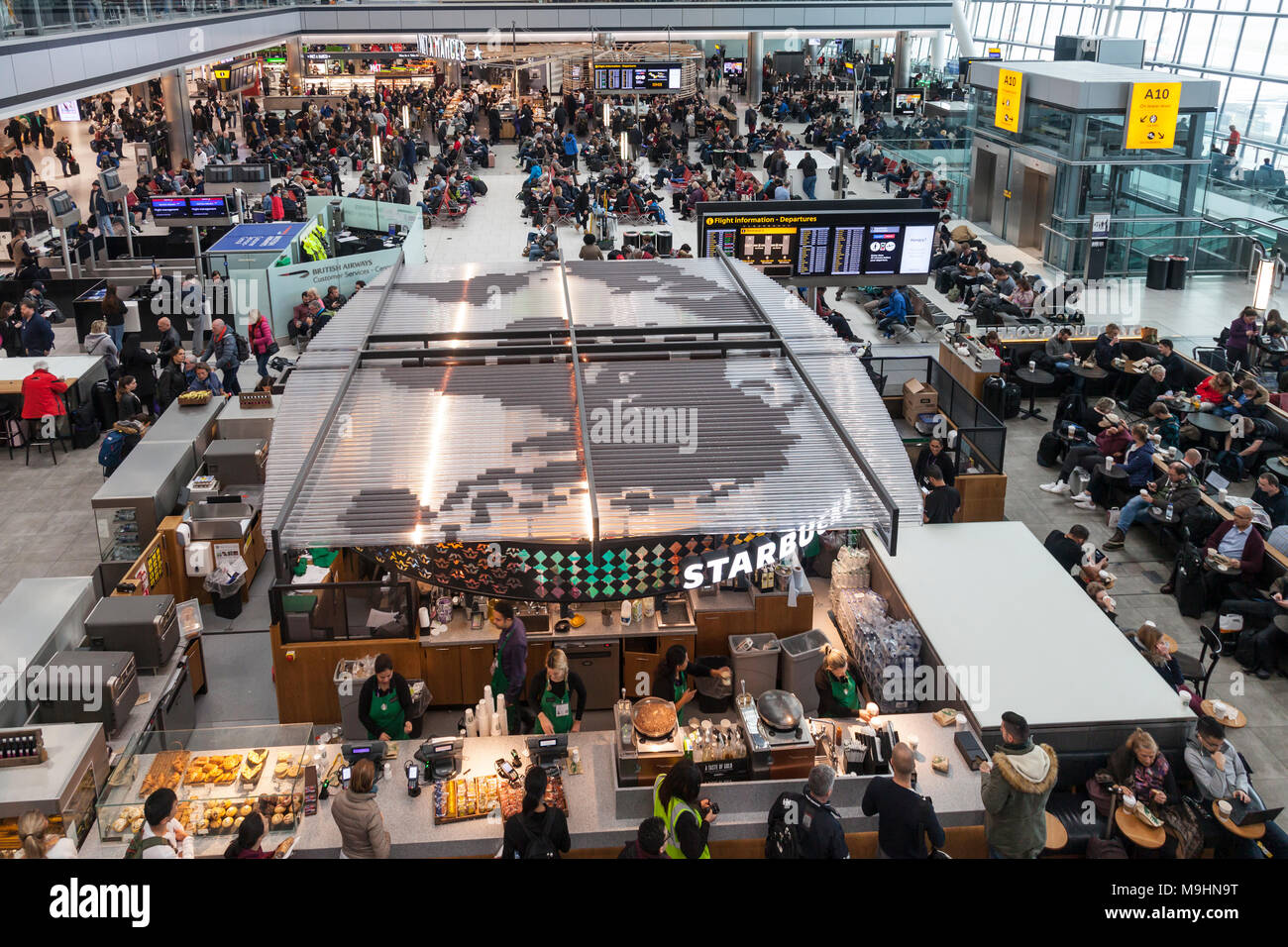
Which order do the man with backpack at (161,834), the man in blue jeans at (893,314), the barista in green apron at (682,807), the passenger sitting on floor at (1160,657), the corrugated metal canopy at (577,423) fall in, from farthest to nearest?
the man in blue jeans at (893,314) → the passenger sitting on floor at (1160,657) → the man with backpack at (161,834) → the barista in green apron at (682,807) → the corrugated metal canopy at (577,423)

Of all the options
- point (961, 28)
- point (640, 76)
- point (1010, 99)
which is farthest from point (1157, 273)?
point (961, 28)

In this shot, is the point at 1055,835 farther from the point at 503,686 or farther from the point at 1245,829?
the point at 503,686

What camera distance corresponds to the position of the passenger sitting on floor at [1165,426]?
12.8m

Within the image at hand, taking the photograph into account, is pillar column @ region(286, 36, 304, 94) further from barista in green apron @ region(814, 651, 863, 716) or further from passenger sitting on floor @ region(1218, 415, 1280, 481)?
barista in green apron @ region(814, 651, 863, 716)

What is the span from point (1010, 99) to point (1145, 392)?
12.8 metres

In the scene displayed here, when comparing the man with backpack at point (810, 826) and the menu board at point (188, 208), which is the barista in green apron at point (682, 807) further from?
the menu board at point (188, 208)

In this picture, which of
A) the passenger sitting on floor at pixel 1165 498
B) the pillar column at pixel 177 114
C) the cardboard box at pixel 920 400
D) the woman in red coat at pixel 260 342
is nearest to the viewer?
the passenger sitting on floor at pixel 1165 498

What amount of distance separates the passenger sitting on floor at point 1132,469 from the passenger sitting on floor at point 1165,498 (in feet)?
A: 0.36

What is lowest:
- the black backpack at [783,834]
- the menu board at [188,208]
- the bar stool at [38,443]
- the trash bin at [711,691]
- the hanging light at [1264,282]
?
the bar stool at [38,443]

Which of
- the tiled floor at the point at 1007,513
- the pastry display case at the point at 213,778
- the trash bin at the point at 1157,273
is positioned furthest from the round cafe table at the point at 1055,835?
the trash bin at the point at 1157,273

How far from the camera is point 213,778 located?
6.88 meters

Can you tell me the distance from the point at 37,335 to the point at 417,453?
1275cm

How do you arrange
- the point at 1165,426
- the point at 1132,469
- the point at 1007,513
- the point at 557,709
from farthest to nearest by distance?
1. the point at 1165,426
2. the point at 1007,513
3. the point at 1132,469
4. the point at 557,709

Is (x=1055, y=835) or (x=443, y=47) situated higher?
(x=443, y=47)
